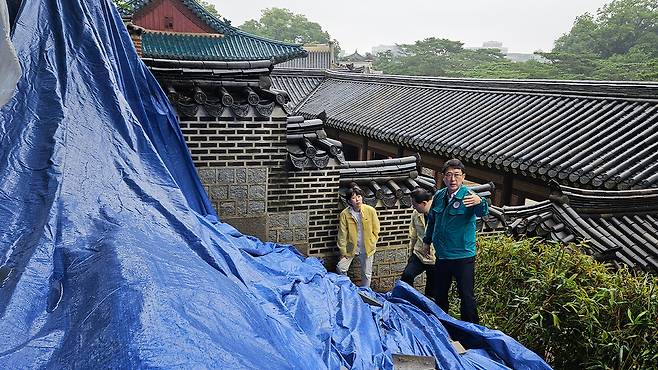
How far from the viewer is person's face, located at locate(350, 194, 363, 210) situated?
215 inches

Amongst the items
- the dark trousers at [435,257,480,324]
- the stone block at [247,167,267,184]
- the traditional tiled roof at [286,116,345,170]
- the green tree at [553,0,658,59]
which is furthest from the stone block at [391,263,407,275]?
the green tree at [553,0,658,59]

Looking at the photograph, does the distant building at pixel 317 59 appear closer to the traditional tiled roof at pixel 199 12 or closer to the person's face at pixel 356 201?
the traditional tiled roof at pixel 199 12

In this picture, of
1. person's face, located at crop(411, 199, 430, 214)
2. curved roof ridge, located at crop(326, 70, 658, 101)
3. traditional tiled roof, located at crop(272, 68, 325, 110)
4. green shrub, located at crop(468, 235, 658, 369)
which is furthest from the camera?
traditional tiled roof, located at crop(272, 68, 325, 110)

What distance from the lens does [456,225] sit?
13.3 feet

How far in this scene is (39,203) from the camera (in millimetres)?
2582

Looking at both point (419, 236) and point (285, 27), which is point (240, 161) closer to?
A: point (419, 236)

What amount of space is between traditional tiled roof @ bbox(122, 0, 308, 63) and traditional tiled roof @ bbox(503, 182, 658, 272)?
9.07 meters

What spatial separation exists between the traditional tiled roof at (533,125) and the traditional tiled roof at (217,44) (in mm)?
2616

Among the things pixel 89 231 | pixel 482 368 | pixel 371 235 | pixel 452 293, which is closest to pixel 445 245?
pixel 452 293

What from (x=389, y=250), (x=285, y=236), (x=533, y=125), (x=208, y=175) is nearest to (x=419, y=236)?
(x=389, y=250)

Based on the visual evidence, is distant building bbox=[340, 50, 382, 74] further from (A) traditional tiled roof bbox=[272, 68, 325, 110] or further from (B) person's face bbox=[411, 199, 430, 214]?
(B) person's face bbox=[411, 199, 430, 214]

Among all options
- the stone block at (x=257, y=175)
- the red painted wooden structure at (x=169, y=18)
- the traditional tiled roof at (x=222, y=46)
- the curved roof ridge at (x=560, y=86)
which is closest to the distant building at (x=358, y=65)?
the curved roof ridge at (x=560, y=86)

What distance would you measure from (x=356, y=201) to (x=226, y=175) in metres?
1.32

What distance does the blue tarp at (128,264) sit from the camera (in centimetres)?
179
